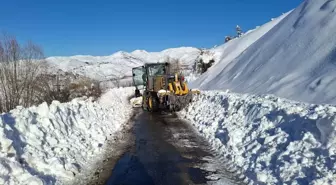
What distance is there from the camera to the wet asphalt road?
250 inches

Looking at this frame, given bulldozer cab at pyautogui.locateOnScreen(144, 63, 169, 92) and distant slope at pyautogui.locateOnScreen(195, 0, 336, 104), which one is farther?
bulldozer cab at pyautogui.locateOnScreen(144, 63, 169, 92)

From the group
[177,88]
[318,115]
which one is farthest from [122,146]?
[177,88]

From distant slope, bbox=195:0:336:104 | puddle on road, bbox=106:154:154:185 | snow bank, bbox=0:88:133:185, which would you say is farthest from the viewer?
distant slope, bbox=195:0:336:104

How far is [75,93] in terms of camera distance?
2783 cm

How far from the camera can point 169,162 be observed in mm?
7570

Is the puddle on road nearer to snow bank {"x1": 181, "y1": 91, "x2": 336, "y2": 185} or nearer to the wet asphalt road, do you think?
the wet asphalt road

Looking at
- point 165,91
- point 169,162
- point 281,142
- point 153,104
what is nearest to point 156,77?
point 153,104

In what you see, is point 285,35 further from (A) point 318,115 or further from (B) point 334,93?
(A) point 318,115

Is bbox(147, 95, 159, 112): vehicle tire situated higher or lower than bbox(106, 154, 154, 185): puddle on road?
higher

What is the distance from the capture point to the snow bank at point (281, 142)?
5.50 m

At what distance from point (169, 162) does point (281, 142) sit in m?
2.58

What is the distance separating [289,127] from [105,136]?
5.87 metres

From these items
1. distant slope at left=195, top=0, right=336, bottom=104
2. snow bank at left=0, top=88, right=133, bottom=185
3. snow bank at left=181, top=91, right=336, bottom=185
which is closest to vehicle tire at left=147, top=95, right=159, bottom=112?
distant slope at left=195, top=0, right=336, bottom=104

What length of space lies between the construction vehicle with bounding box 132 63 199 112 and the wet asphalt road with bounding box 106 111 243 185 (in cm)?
687
